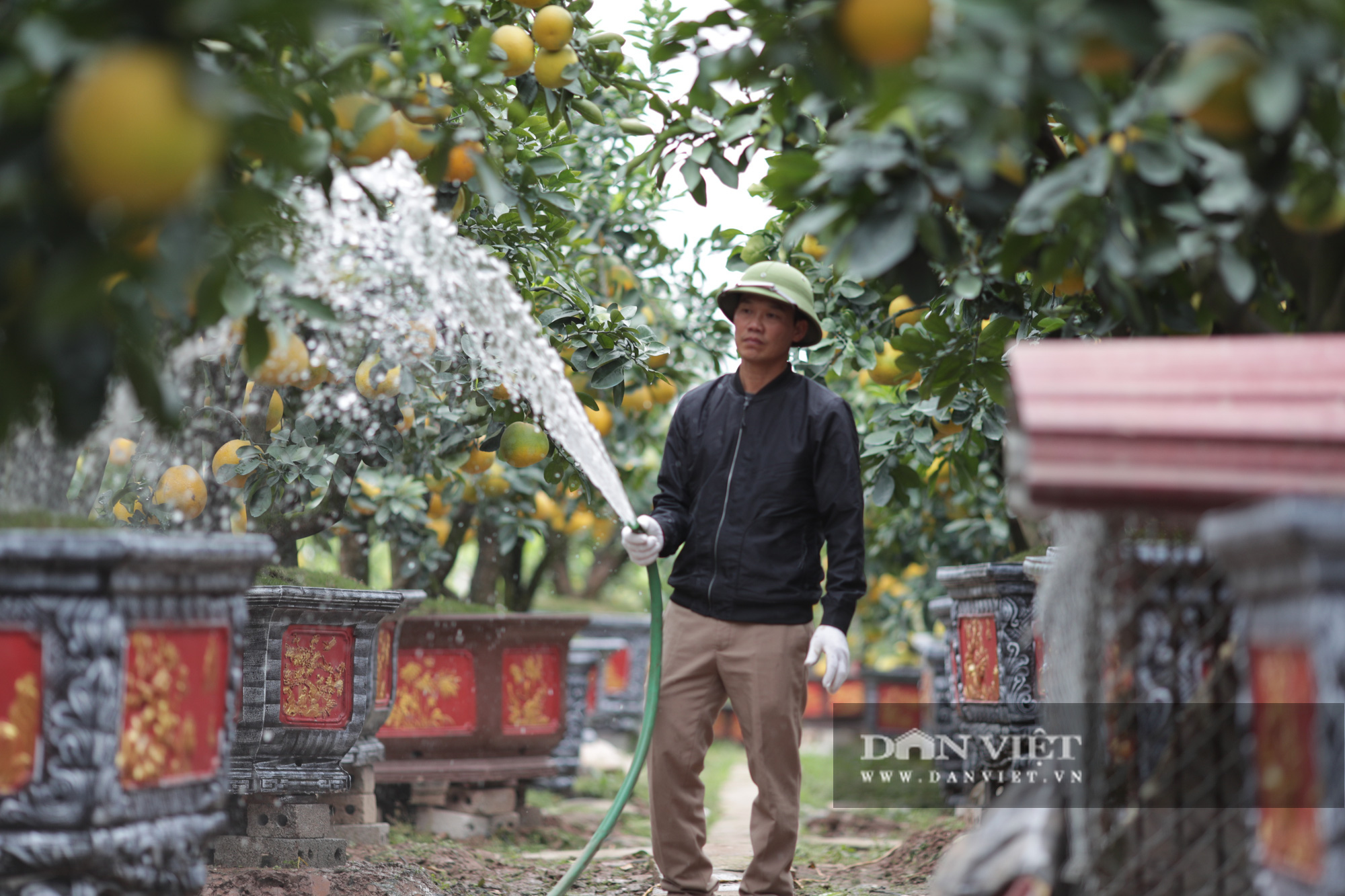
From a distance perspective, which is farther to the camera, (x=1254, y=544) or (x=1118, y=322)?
(x=1118, y=322)

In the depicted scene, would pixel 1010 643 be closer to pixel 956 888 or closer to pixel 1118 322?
pixel 1118 322

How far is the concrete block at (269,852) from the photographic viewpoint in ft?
12.9

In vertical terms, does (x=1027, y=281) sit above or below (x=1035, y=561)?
above

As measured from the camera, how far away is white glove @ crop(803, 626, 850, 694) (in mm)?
3125

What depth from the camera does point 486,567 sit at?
647 cm

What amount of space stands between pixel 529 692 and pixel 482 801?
51 cm

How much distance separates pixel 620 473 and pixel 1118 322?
379 centimetres

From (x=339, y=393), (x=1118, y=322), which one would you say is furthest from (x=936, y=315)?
(x=339, y=393)

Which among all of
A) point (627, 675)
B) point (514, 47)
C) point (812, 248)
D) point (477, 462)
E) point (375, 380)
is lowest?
point (627, 675)

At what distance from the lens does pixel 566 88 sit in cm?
343

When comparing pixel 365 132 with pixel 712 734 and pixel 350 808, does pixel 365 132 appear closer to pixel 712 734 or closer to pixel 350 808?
pixel 712 734

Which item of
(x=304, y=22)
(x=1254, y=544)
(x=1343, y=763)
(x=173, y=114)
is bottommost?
(x=1343, y=763)

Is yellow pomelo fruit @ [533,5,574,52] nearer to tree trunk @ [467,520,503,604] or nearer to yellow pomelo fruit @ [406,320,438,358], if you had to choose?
yellow pomelo fruit @ [406,320,438,358]

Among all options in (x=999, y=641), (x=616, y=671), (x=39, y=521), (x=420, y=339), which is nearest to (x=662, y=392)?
(x=999, y=641)
